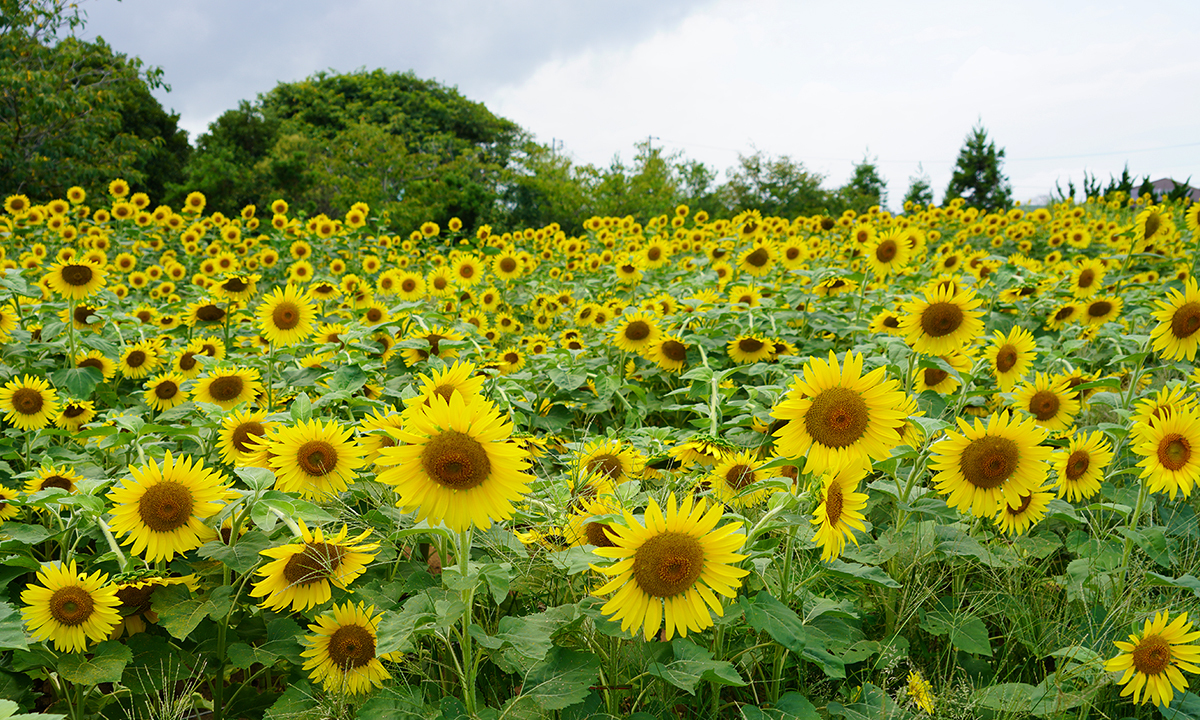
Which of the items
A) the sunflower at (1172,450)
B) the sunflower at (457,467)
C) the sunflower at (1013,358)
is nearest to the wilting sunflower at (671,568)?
the sunflower at (457,467)

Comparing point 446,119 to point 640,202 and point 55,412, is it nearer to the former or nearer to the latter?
point 640,202

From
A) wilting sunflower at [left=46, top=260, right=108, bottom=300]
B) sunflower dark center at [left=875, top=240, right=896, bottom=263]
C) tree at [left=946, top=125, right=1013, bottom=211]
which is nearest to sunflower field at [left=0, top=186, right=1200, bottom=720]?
wilting sunflower at [left=46, top=260, right=108, bottom=300]

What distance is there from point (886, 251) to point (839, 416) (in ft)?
11.4

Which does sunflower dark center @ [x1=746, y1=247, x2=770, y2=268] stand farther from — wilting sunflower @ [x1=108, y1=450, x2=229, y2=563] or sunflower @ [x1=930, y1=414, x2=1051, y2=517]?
wilting sunflower @ [x1=108, y1=450, x2=229, y2=563]

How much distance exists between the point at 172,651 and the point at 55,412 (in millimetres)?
1997

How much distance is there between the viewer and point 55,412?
10.2 feet

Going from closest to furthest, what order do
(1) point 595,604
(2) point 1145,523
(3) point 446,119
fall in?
(1) point 595,604 < (2) point 1145,523 < (3) point 446,119

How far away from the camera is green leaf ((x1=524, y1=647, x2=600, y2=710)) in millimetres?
1466

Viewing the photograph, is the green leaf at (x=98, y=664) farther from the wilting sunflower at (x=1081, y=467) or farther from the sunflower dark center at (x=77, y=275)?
the wilting sunflower at (x=1081, y=467)

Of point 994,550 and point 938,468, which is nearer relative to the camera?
point 938,468

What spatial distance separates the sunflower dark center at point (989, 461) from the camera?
1862 mm

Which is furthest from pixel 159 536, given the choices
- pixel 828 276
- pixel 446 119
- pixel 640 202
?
pixel 446 119

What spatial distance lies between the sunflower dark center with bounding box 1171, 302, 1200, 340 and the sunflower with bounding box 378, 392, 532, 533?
266 centimetres

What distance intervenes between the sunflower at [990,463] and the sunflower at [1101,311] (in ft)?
9.78
